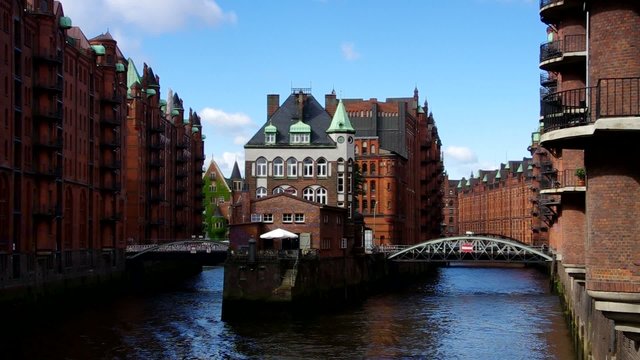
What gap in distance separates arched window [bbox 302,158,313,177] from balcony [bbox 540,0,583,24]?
177ft

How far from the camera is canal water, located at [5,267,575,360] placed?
41812 millimetres

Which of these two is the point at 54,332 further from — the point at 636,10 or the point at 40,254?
the point at 636,10

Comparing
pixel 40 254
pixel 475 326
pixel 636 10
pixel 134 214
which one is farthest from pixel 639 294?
pixel 134 214

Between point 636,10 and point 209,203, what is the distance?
14746cm

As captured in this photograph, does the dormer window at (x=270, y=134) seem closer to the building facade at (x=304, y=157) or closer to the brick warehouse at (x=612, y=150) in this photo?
the building facade at (x=304, y=157)

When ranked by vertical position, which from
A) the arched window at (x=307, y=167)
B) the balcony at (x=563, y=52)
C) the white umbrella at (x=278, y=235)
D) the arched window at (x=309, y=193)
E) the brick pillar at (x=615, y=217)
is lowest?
the white umbrella at (x=278, y=235)

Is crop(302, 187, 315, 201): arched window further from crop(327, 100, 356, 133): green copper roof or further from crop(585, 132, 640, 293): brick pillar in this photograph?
crop(585, 132, 640, 293): brick pillar

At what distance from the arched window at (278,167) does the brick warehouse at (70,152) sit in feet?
46.2

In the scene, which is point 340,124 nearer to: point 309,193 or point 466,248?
point 309,193

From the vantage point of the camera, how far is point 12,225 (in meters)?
58.6

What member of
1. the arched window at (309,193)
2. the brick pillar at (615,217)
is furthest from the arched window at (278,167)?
the brick pillar at (615,217)

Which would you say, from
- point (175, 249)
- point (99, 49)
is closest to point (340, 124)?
point (175, 249)

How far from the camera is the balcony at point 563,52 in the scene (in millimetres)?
30719

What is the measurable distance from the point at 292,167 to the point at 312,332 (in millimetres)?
38721
